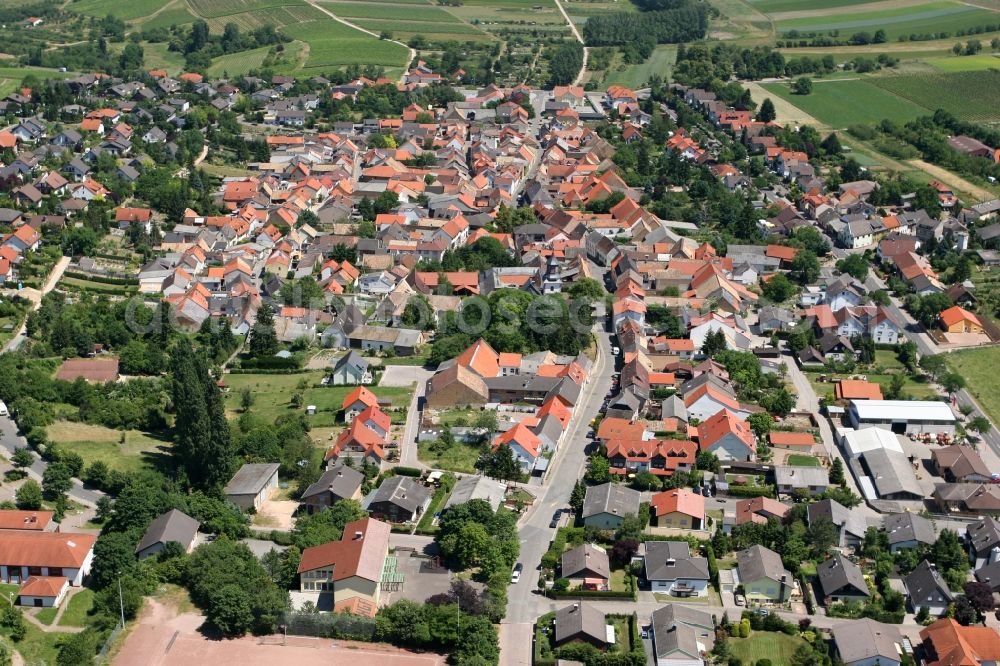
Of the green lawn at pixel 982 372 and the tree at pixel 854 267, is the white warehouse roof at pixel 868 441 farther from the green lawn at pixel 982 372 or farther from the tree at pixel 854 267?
the tree at pixel 854 267

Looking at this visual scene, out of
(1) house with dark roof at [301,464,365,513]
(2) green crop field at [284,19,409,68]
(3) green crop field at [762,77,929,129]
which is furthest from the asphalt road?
(2) green crop field at [284,19,409,68]

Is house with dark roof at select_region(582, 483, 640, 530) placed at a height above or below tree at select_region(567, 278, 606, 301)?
above

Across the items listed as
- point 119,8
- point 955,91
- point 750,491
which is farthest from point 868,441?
point 119,8

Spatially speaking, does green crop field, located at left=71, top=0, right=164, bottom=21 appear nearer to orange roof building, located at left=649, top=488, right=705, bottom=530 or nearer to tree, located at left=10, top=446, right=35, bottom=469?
tree, located at left=10, top=446, right=35, bottom=469

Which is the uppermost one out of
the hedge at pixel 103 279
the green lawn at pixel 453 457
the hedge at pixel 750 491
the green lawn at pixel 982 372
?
the hedge at pixel 750 491

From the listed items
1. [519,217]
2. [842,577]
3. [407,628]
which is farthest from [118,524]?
[519,217]

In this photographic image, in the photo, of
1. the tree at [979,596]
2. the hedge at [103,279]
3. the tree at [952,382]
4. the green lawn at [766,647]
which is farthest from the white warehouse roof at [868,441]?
the hedge at [103,279]
